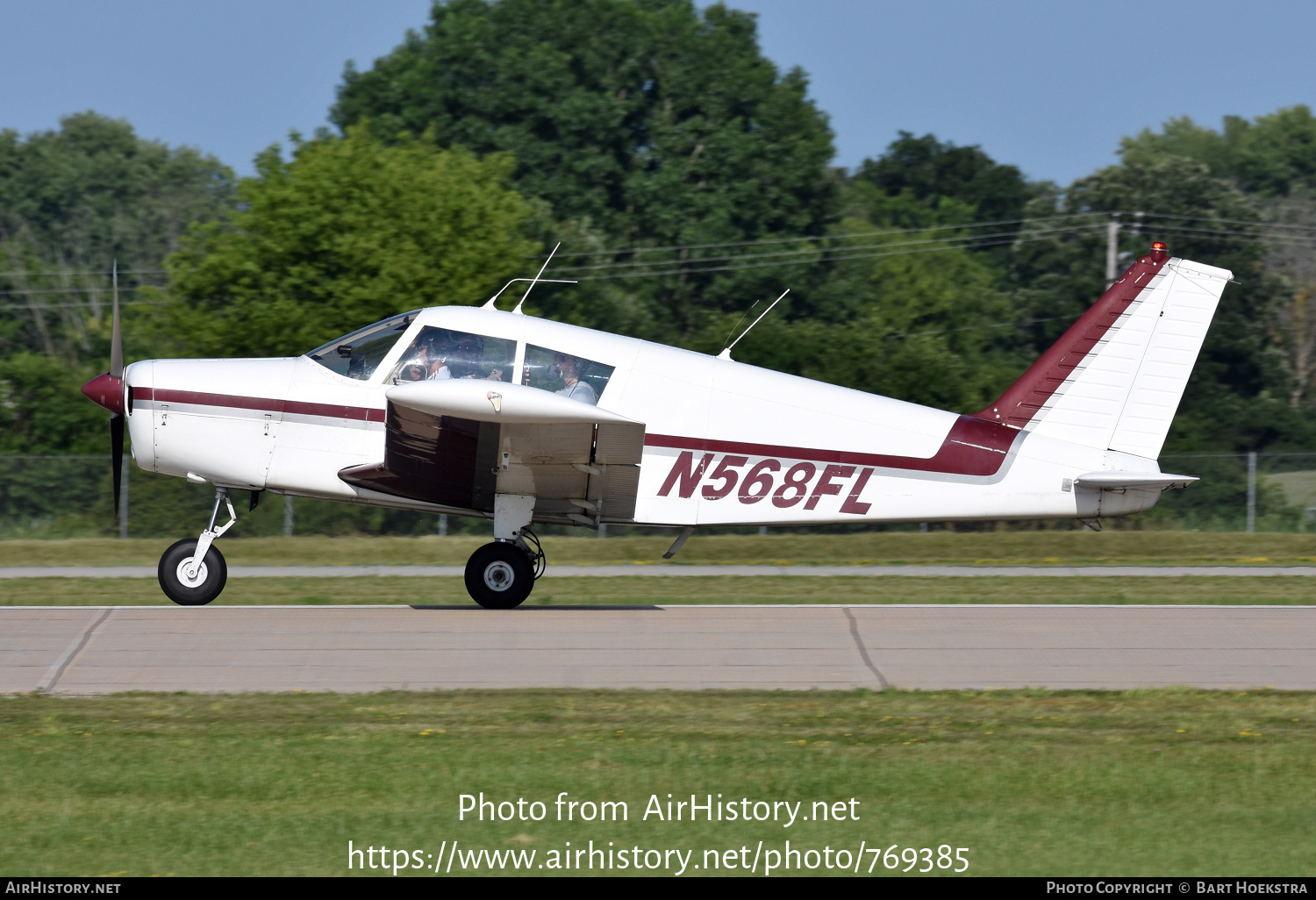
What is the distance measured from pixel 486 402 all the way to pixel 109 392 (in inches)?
137

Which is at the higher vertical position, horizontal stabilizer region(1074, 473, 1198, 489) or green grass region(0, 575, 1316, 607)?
horizontal stabilizer region(1074, 473, 1198, 489)

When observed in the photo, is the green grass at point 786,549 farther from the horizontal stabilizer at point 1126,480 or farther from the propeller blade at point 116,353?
the horizontal stabilizer at point 1126,480

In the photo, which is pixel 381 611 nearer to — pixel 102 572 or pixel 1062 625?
pixel 1062 625

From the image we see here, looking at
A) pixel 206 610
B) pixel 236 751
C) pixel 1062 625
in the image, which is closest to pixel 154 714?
pixel 236 751

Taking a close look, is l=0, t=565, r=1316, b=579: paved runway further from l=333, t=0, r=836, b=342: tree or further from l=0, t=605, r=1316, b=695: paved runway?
l=333, t=0, r=836, b=342: tree

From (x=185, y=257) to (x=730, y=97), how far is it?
102 feet

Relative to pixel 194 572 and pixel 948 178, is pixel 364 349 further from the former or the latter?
pixel 948 178

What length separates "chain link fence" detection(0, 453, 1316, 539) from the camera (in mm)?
25281

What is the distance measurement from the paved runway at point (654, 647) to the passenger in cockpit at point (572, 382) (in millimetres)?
1761

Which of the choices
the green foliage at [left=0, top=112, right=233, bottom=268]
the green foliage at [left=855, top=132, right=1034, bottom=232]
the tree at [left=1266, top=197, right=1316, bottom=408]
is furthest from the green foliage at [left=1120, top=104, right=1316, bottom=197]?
the green foliage at [left=0, top=112, right=233, bottom=268]

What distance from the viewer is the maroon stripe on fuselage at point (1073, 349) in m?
12.4

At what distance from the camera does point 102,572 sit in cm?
1873

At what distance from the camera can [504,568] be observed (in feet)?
39.2

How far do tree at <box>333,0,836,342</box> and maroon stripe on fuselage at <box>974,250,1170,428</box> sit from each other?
35.2 metres
